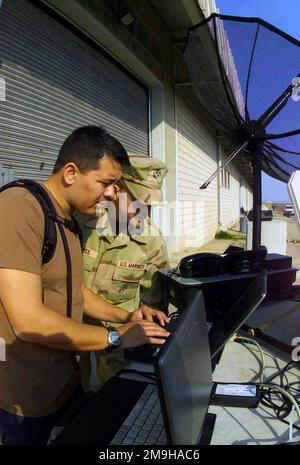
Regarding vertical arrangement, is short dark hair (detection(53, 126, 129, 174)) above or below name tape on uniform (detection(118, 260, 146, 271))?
above

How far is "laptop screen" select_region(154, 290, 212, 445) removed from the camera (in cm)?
75

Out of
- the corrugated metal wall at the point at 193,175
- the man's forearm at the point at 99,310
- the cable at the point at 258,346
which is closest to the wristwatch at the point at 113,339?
the man's forearm at the point at 99,310

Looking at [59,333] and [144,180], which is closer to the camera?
[59,333]

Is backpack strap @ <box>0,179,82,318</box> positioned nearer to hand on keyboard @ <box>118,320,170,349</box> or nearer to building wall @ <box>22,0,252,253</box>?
hand on keyboard @ <box>118,320,170,349</box>

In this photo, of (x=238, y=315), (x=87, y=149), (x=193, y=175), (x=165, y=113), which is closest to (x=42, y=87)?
(x=87, y=149)

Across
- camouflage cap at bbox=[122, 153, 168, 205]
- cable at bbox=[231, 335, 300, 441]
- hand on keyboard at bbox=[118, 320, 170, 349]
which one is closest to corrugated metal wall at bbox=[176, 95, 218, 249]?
camouflage cap at bbox=[122, 153, 168, 205]

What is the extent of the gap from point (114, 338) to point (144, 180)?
3.67 feet

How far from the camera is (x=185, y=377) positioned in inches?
35.9

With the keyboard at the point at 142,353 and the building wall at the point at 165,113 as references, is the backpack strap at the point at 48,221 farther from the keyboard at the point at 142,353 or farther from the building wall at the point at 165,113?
the building wall at the point at 165,113

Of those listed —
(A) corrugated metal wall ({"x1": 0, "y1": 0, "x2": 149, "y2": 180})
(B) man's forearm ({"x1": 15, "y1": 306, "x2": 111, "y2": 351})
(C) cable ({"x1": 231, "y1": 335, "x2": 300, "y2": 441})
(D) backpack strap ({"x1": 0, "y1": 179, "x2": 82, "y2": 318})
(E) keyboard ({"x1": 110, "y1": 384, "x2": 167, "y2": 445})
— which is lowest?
(C) cable ({"x1": 231, "y1": 335, "x2": 300, "y2": 441})

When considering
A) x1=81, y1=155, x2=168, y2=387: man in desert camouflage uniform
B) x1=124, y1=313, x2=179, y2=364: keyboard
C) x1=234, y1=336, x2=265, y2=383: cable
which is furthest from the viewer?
x1=81, y1=155, x2=168, y2=387: man in desert camouflage uniform

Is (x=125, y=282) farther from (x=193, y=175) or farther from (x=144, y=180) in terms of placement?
(x=193, y=175)

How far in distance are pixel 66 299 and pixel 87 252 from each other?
792mm

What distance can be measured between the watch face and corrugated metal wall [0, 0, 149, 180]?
239 centimetres
